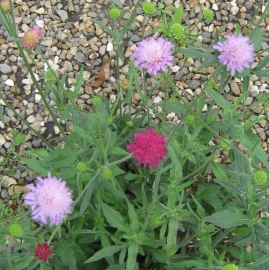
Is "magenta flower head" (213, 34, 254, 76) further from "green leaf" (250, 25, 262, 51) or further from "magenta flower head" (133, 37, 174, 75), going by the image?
"green leaf" (250, 25, 262, 51)

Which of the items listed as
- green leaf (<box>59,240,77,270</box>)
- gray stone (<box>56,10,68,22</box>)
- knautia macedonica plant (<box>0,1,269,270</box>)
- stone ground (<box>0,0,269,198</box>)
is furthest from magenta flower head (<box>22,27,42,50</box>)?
gray stone (<box>56,10,68,22</box>)

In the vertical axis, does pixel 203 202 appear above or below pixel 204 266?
above

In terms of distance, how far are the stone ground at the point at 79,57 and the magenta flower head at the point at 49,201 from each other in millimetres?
1262

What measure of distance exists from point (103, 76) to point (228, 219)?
5.11ft

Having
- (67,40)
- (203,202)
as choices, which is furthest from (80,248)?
(67,40)

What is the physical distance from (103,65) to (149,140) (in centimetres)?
164

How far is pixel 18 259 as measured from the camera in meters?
1.77

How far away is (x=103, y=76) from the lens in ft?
9.58

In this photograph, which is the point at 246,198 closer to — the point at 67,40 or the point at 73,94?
the point at 73,94

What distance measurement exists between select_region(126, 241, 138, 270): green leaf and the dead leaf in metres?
1.38

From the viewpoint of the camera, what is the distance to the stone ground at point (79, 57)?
2795 millimetres

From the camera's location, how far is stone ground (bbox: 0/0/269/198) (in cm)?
279

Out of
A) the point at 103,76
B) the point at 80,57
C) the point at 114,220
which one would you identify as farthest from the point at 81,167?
the point at 80,57

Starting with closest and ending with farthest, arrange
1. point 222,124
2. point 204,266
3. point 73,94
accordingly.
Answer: point 204,266
point 73,94
point 222,124
